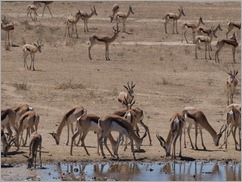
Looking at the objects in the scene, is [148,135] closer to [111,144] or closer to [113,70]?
[111,144]

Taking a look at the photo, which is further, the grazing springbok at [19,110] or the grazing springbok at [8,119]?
the grazing springbok at [19,110]

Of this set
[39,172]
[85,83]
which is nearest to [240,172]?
[39,172]

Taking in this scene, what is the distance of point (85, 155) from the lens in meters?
14.2

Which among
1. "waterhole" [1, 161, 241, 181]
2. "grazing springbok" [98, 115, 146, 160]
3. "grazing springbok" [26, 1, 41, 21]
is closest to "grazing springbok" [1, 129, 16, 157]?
"waterhole" [1, 161, 241, 181]

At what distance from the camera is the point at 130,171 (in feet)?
43.4

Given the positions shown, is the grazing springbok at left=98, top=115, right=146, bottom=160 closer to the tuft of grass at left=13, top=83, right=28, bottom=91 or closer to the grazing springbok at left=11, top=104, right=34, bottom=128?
the grazing springbok at left=11, top=104, right=34, bottom=128

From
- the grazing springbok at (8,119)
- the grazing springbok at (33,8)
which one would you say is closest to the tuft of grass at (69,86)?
the grazing springbok at (8,119)

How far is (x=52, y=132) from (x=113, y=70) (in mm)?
8328

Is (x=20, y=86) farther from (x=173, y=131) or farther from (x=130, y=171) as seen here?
(x=130, y=171)

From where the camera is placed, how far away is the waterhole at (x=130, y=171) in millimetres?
12578

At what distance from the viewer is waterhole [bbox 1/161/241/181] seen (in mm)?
12578

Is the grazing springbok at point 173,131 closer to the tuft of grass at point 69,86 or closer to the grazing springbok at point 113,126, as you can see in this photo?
the grazing springbok at point 113,126

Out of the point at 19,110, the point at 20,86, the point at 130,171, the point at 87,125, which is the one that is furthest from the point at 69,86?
the point at 130,171

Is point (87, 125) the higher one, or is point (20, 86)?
point (20, 86)
